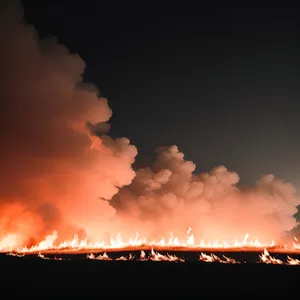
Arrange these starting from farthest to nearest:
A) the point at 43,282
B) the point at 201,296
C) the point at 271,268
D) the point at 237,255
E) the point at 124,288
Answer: the point at 237,255
the point at 271,268
the point at 43,282
the point at 124,288
the point at 201,296

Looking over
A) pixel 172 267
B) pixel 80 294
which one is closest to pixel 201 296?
pixel 80 294

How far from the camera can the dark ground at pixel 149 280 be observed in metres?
10.2

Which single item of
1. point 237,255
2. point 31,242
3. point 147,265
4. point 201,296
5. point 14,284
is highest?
point 31,242

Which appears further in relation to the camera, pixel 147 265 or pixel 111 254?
pixel 111 254

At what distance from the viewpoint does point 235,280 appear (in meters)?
12.1

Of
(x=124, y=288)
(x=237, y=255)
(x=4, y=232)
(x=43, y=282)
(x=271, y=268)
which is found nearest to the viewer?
(x=124, y=288)

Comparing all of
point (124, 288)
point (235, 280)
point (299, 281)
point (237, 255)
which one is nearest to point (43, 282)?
point (124, 288)

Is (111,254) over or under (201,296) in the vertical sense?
over

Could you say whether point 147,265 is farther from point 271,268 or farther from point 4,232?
point 4,232

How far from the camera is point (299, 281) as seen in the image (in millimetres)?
11844

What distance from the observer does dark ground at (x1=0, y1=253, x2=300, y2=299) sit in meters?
10.2

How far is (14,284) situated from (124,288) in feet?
14.6

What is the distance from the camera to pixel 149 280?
12.2m

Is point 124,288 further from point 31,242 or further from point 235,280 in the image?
point 31,242
